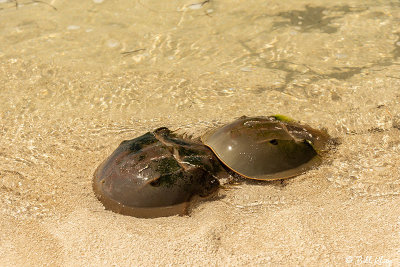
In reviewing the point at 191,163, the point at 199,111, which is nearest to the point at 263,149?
the point at 191,163

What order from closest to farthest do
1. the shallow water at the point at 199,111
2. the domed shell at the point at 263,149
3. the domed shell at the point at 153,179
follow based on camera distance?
the shallow water at the point at 199,111, the domed shell at the point at 153,179, the domed shell at the point at 263,149

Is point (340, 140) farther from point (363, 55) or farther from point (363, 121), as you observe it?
point (363, 55)

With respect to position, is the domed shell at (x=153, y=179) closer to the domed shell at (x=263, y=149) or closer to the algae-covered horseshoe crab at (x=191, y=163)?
the algae-covered horseshoe crab at (x=191, y=163)

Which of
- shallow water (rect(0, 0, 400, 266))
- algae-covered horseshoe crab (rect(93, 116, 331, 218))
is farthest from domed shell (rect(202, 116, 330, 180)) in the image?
shallow water (rect(0, 0, 400, 266))

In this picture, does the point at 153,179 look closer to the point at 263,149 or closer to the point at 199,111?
the point at 263,149

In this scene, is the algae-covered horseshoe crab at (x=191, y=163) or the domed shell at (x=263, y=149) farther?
the domed shell at (x=263, y=149)

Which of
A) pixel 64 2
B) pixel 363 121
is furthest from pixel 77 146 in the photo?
pixel 64 2

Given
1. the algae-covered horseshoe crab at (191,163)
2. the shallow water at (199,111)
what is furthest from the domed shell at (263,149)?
the shallow water at (199,111)
